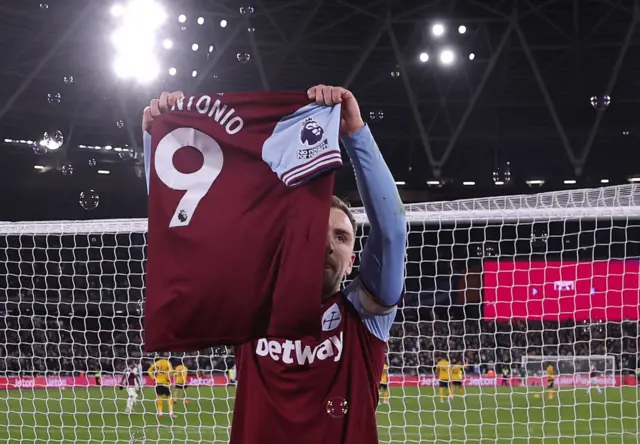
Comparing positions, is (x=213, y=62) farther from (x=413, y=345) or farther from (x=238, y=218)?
(x=238, y=218)

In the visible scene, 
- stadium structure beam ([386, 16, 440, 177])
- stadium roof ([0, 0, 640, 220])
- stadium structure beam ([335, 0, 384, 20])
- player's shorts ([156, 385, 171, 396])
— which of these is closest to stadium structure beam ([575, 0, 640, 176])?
stadium roof ([0, 0, 640, 220])

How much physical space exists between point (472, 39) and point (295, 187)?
2009 centimetres

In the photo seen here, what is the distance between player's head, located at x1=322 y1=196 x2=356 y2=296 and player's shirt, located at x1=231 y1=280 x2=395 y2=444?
6 centimetres

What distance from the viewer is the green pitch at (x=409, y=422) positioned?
11.4 metres

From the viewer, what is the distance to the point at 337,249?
1.93 meters

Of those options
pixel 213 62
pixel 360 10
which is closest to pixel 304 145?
pixel 360 10

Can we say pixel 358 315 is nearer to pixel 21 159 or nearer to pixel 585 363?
pixel 585 363

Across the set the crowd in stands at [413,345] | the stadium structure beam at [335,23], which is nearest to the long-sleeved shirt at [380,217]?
the crowd in stands at [413,345]

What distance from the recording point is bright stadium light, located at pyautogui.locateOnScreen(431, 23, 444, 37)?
2024 centimetres

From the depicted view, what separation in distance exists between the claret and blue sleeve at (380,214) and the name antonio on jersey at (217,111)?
28 cm

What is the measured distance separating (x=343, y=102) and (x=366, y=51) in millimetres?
19082

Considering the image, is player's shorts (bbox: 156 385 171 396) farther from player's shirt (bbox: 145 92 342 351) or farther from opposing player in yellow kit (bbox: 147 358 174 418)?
player's shirt (bbox: 145 92 342 351)

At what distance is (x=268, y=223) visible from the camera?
189 cm

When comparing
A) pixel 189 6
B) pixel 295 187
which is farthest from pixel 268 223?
pixel 189 6
